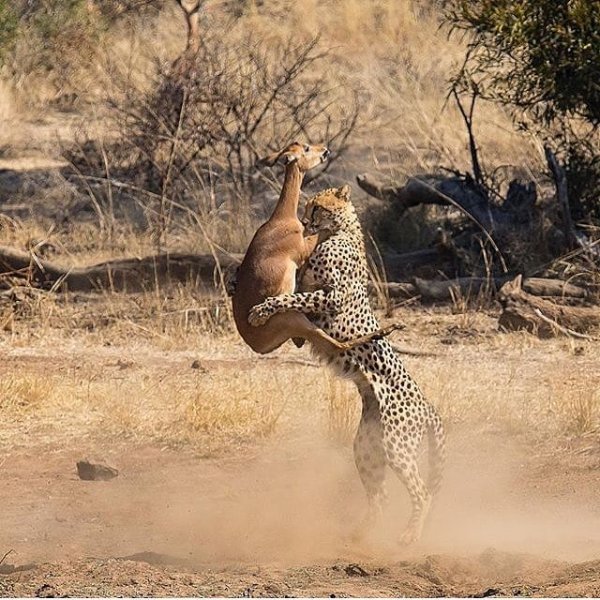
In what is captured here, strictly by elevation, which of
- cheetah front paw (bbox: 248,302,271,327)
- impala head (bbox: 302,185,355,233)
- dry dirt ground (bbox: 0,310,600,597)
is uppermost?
impala head (bbox: 302,185,355,233)

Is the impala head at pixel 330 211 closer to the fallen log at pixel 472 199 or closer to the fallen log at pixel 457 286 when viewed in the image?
the fallen log at pixel 457 286

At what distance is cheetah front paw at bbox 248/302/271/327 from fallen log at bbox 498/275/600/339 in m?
4.68

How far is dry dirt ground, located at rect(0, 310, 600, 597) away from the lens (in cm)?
568

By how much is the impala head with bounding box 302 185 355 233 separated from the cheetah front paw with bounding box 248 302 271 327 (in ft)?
2.00

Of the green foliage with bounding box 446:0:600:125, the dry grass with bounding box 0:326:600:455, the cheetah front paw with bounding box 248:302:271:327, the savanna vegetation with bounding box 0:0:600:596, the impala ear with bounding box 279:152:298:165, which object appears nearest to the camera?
the cheetah front paw with bounding box 248:302:271:327

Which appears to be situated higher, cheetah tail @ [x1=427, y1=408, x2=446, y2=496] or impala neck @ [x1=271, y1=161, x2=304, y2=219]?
impala neck @ [x1=271, y1=161, x2=304, y2=219]

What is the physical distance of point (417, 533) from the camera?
6.32m

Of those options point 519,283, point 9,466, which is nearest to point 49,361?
point 9,466

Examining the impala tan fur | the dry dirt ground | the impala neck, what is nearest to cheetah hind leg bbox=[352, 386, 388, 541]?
the dry dirt ground

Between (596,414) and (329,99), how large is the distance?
32.8 feet

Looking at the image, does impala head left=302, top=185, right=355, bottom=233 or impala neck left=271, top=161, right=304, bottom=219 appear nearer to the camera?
impala neck left=271, top=161, right=304, bottom=219

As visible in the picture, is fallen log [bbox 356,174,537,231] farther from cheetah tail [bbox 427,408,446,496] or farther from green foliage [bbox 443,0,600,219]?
cheetah tail [bbox 427,408,446,496]

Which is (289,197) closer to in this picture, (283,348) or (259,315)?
(259,315)

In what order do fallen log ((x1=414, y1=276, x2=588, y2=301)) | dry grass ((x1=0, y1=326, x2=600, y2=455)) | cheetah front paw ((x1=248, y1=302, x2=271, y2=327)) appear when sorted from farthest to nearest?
fallen log ((x1=414, y1=276, x2=588, y2=301))
dry grass ((x1=0, y1=326, x2=600, y2=455))
cheetah front paw ((x1=248, y1=302, x2=271, y2=327))
